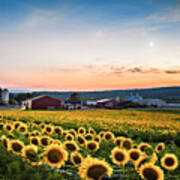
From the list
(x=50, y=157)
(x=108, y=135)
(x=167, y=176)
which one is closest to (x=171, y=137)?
(x=108, y=135)

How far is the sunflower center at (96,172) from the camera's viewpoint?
2143 millimetres

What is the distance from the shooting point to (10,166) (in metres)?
2.70

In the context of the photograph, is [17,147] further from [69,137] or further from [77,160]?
[69,137]

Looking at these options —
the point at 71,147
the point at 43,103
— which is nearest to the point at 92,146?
the point at 71,147

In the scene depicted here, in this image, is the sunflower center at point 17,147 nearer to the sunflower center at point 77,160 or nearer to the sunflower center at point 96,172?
the sunflower center at point 77,160

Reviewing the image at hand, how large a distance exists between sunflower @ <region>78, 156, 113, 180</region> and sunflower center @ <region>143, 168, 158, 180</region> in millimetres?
459

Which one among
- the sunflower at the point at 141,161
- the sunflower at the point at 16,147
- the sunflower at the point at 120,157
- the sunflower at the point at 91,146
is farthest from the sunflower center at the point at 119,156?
the sunflower at the point at 16,147

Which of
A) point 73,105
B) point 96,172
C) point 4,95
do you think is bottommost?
point 73,105

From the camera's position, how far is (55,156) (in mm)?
2557

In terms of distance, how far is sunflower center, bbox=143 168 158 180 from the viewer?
2.34 m

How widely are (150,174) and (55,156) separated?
1.09 meters

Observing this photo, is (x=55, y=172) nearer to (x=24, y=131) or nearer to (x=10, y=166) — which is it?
(x=10, y=166)

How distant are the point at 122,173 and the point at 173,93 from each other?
199 meters

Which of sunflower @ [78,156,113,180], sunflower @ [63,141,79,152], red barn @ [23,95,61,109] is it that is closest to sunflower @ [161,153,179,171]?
sunflower @ [78,156,113,180]
